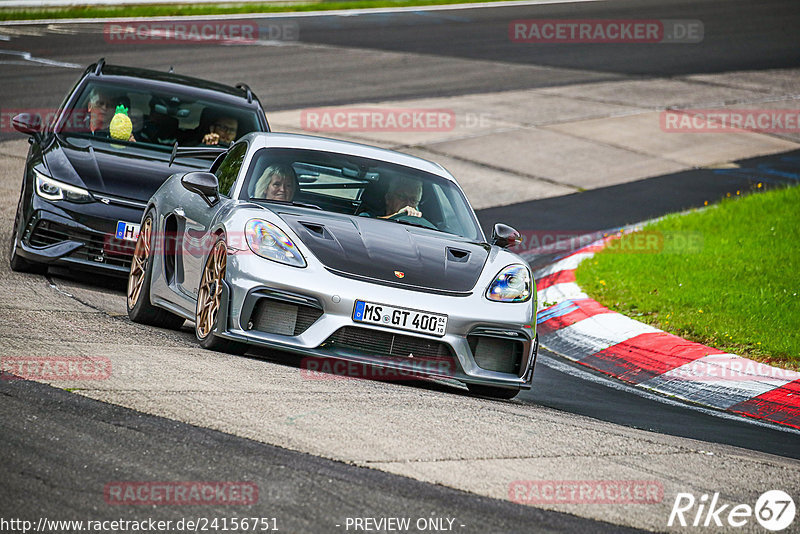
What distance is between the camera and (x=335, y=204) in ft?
24.7

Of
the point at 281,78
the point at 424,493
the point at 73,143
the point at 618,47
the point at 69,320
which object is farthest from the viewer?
the point at 618,47

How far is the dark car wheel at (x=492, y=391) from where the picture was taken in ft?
23.0

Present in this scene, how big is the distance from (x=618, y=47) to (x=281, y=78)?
10007mm

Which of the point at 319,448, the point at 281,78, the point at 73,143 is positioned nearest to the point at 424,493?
the point at 319,448

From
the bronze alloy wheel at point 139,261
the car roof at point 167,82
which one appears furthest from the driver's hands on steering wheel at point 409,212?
the car roof at point 167,82

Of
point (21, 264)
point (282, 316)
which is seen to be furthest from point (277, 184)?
point (21, 264)

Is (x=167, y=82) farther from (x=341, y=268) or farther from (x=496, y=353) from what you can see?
(x=496, y=353)

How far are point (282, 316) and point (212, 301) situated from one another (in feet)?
1.79

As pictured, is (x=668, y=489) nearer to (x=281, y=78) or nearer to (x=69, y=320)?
(x=69, y=320)
